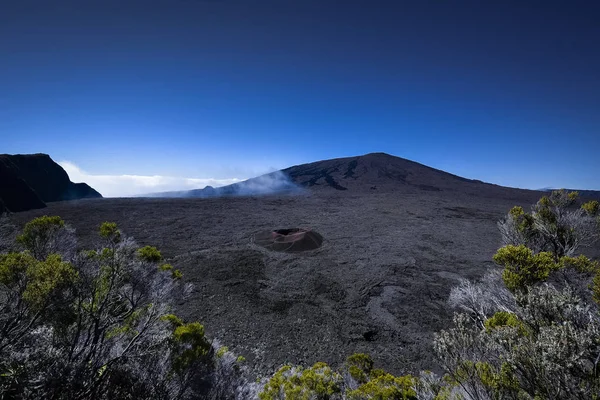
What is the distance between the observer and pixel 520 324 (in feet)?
15.1

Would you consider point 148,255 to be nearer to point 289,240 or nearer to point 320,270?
point 320,270

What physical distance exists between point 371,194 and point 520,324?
163 ft

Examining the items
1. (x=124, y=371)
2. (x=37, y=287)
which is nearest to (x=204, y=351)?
(x=124, y=371)

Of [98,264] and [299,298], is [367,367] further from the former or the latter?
[299,298]

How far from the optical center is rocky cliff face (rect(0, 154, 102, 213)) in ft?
137

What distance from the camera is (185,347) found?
6.32 meters

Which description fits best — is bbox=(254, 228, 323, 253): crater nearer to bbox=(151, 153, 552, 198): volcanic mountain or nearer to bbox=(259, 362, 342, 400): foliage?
bbox=(259, 362, 342, 400): foliage

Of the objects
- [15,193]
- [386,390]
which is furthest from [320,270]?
[15,193]

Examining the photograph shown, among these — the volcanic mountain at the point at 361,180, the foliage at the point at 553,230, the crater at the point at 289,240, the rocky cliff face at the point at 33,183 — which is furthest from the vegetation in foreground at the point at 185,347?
the volcanic mountain at the point at 361,180

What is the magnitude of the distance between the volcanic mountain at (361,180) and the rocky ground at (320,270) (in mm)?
20595

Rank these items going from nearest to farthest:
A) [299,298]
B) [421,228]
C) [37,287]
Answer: [37,287], [299,298], [421,228]

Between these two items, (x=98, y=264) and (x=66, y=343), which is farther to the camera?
(x=98, y=264)

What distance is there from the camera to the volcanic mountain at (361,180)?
61.1 metres

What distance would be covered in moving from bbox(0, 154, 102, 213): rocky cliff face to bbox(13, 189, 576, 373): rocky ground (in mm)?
14233
